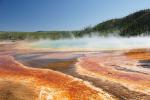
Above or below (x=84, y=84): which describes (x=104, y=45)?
above

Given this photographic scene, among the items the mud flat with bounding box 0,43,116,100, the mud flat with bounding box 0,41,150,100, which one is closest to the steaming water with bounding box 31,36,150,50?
the mud flat with bounding box 0,41,150,100

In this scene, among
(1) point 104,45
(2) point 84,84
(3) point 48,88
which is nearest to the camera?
(3) point 48,88

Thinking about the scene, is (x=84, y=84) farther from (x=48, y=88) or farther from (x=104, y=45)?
(x=104, y=45)

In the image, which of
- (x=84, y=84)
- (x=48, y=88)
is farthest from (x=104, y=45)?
(x=48, y=88)

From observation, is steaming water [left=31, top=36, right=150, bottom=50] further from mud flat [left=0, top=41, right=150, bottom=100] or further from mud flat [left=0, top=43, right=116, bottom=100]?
mud flat [left=0, top=43, right=116, bottom=100]

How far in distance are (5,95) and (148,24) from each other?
89.4 m

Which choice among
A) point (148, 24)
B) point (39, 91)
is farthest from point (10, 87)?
point (148, 24)

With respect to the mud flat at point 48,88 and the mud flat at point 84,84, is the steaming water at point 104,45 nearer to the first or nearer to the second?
the mud flat at point 84,84

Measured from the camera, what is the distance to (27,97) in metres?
13.2

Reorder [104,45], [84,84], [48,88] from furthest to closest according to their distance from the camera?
[104,45], [84,84], [48,88]

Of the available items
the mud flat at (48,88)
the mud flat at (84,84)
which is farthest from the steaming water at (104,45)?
the mud flat at (48,88)

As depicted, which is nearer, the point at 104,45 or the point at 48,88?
the point at 48,88

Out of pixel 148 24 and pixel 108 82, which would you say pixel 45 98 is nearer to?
pixel 108 82

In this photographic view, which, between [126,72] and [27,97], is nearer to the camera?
[27,97]
